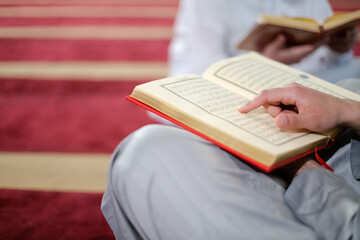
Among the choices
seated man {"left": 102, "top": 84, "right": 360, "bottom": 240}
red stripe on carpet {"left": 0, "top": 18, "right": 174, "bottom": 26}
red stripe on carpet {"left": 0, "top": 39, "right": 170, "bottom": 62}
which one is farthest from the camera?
red stripe on carpet {"left": 0, "top": 18, "right": 174, "bottom": 26}

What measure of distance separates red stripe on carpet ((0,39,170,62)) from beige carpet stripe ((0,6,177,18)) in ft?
2.12

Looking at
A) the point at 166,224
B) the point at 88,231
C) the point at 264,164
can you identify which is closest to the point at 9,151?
the point at 88,231

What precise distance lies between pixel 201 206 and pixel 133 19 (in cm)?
253

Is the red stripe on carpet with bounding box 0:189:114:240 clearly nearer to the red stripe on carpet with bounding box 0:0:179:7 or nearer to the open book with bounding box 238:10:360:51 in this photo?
the open book with bounding box 238:10:360:51

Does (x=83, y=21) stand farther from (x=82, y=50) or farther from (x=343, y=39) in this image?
(x=343, y=39)

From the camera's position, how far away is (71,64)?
1946mm

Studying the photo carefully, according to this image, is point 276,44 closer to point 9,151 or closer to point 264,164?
point 264,164

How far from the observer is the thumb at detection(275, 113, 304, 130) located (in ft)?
1.63

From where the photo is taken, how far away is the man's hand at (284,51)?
39.8 inches

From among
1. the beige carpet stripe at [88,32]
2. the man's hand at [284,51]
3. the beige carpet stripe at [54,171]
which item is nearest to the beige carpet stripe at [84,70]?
the beige carpet stripe at [88,32]

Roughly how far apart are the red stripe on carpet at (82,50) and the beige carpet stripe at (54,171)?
99 centimetres

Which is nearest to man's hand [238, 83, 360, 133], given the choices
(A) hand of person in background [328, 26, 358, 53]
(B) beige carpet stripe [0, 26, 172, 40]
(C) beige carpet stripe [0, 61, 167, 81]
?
(A) hand of person in background [328, 26, 358, 53]

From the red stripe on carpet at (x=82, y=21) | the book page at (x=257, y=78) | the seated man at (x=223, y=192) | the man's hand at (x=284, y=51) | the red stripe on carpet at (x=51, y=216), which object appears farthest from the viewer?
the red stripe on carpet at (x=82, y=21)

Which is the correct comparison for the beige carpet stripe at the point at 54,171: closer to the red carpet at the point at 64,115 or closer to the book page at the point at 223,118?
the red carpet at the point at 64,115
